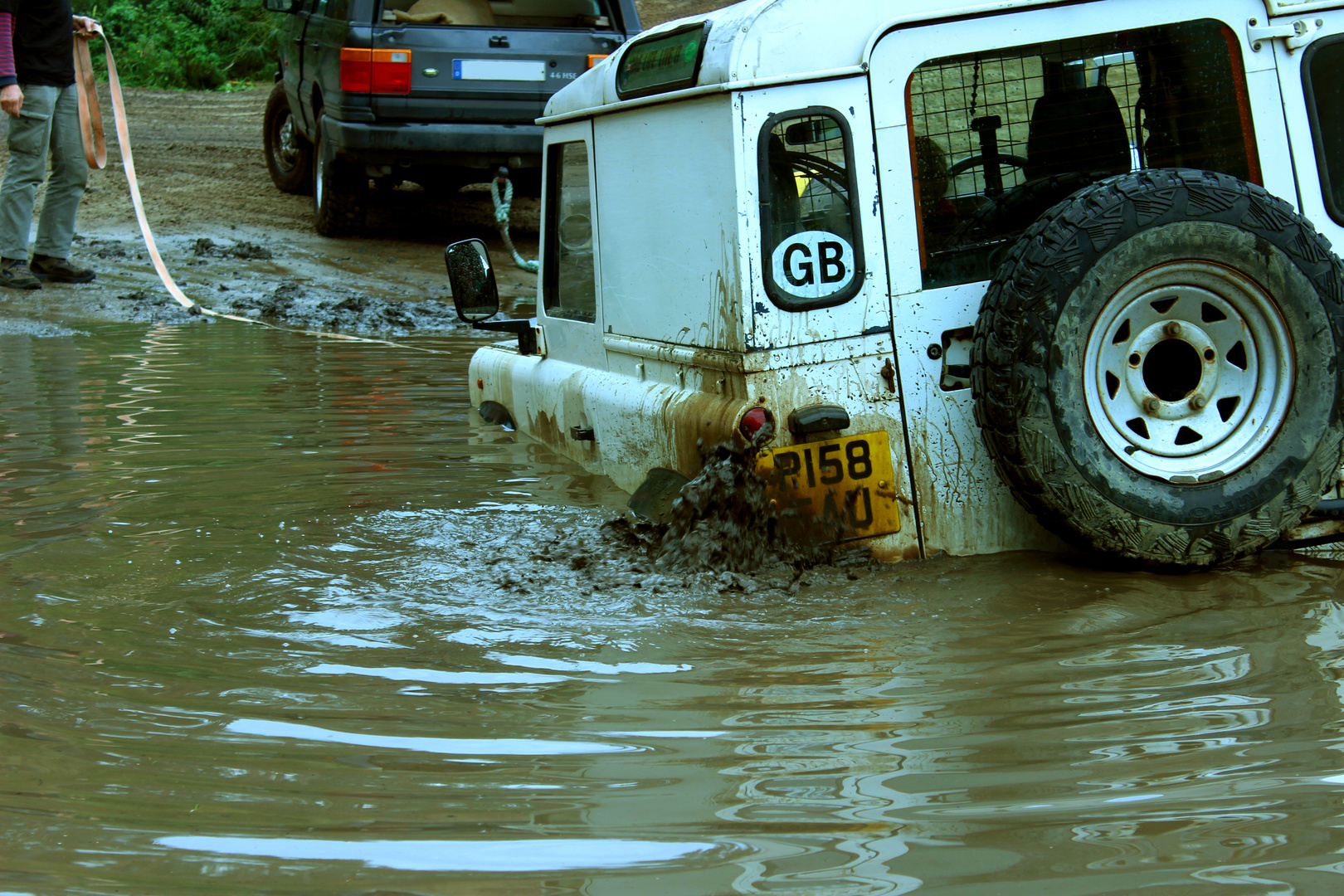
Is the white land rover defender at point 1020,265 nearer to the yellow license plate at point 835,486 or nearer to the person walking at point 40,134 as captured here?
the yellow license plate at point 835,486

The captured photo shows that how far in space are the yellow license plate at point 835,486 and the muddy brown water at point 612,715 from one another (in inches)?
5.1

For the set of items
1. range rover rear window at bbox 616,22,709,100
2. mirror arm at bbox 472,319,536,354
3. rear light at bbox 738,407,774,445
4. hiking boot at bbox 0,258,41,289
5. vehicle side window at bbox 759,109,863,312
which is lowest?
rear light at bbox 738,407,774,445

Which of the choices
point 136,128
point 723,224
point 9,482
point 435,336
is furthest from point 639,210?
point 136,128

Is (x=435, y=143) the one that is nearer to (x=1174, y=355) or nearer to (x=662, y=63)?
(x=662, y=63)

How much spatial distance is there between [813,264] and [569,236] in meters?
1.58

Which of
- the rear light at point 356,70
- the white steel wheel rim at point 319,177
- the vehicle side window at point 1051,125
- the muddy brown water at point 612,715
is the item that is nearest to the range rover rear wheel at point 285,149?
the white steel wheel rim at point 319,177

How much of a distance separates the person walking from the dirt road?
26 cm

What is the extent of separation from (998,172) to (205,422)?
160 inches

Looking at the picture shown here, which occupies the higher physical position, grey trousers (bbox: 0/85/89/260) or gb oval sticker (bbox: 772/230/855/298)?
grey trousers (bbox: 0/85/89/260)

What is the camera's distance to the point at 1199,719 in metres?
2.66

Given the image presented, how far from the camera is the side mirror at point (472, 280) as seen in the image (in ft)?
16.9

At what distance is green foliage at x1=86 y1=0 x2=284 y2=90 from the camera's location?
20.0 m

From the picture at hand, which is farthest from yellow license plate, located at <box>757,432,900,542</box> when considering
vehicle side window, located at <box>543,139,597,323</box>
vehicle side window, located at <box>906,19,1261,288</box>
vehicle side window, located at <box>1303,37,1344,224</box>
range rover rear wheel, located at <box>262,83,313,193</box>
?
range rover rear wheel, located at <box>262,83,313,193</box>

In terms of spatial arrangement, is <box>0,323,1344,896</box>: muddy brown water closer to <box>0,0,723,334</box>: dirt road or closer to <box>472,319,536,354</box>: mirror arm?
<box>472,319,536,354</box>: mirror arm
